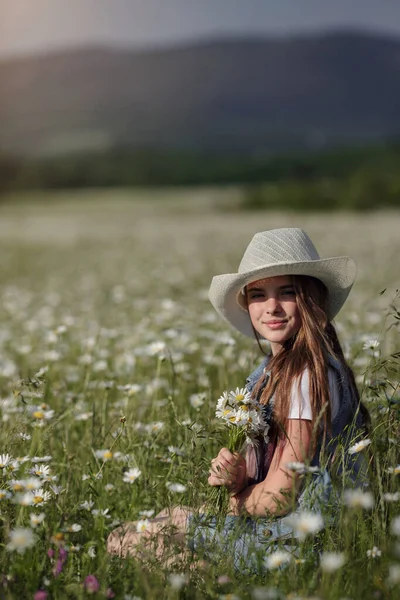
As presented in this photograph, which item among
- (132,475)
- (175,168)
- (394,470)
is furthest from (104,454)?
(175,168)

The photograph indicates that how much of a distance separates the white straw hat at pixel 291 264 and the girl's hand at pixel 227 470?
728mm

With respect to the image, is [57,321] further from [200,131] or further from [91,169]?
[200,131]

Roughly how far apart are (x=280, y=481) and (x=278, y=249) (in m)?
0.89

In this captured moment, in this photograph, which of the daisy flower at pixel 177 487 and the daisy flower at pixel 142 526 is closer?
the daisy flower at pixel 142 526

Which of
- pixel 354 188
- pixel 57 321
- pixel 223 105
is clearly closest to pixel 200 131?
pixel 223 105

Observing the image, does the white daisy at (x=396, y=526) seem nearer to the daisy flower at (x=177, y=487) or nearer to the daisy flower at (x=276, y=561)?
the daisy flower at (x=276, y=561)

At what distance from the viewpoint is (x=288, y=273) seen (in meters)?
3.15

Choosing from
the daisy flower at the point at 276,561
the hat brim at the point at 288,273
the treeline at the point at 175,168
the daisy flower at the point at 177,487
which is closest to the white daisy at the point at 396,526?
the daisy flower at the point at 276,561

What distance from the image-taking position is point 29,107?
547 ft

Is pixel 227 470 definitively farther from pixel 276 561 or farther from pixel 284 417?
pixel 276 561

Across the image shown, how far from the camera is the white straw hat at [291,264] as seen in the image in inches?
123

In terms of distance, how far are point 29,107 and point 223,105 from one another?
52839 millimetres

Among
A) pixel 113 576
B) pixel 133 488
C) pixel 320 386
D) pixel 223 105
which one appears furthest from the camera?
pixel 223 105

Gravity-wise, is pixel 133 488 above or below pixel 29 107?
below
